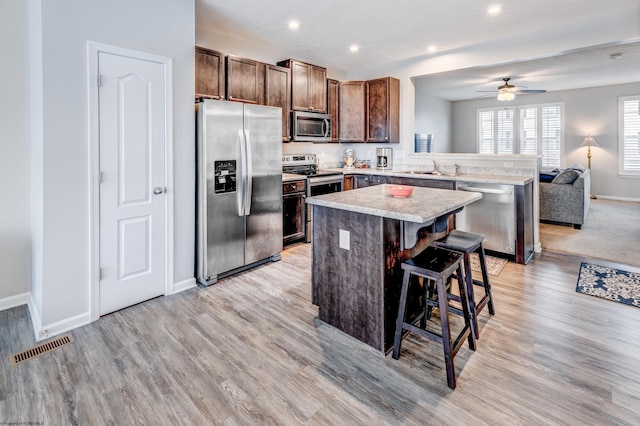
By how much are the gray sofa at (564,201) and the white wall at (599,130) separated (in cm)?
377

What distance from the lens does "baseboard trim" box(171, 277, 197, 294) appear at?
3213mm

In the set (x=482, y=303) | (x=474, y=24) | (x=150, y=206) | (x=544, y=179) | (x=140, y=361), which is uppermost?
(x=474, y=24)

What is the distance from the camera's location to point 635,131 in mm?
7945

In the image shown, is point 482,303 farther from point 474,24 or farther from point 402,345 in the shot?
point 474,24

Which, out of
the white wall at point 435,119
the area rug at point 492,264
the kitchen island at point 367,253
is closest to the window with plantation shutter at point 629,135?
the white wall at point 435,119

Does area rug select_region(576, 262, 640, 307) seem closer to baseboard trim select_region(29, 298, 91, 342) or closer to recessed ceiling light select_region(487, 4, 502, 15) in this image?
recessed ceiling light select_region(487, 4, 502, 15)

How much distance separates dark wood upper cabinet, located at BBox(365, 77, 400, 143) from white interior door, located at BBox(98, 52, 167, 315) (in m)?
3.48

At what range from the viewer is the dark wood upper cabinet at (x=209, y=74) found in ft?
12.4

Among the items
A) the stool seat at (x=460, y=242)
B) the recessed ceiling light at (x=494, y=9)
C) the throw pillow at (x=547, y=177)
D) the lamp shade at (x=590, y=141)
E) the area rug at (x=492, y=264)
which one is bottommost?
the area rug at (x=492, y=264)

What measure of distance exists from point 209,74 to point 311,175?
1801mm

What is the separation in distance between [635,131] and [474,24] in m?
6.77

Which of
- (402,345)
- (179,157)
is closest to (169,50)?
(179,157)

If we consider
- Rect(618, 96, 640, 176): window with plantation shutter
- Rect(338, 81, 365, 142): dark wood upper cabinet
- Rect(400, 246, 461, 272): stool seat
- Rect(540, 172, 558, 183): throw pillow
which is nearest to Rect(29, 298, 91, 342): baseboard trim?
Rect(400, 246, 461, 272): stool seat

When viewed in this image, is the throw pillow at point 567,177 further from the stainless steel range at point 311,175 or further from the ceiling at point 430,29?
the stainless steel range at point 311,175
